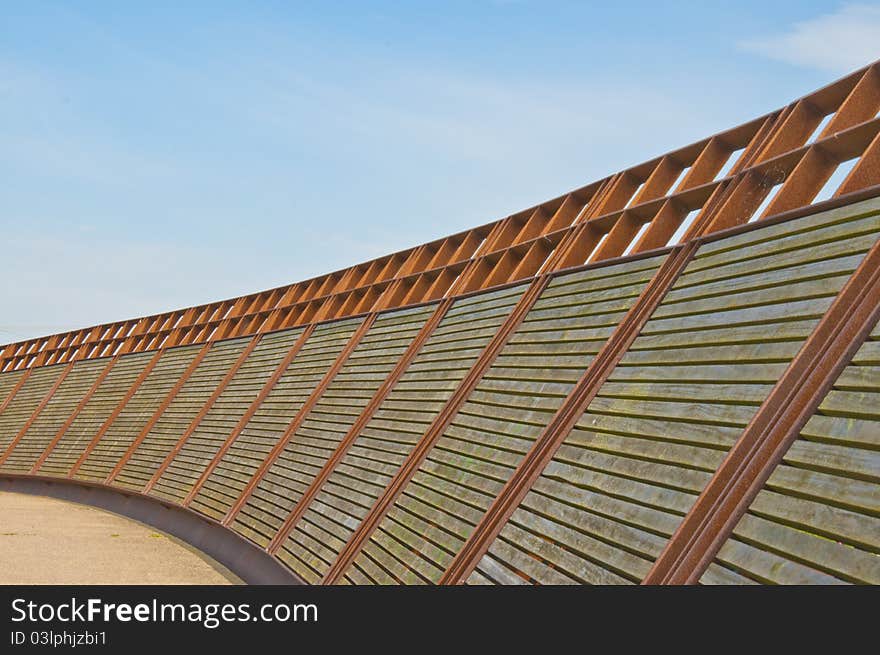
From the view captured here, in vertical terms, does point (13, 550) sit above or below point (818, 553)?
below

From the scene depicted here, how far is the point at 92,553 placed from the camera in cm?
1177

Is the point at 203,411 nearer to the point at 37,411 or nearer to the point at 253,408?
the point at 253,408

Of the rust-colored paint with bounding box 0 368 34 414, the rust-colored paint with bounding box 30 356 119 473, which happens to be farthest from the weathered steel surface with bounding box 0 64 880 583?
the rust-colored paint with bounding box 0 368 34 414

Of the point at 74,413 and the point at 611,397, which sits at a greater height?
A: the point at 611,397

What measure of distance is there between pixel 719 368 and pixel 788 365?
0.57 m

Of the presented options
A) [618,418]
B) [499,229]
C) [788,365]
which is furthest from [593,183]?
[788,365]

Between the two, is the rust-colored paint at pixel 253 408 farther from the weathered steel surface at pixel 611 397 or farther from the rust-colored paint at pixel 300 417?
the rust-colored paint at pixel 300 417

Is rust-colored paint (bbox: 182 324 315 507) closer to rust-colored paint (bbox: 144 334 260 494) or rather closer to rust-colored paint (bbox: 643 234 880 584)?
rust-colored paint (bbox: 144 334 260 494)

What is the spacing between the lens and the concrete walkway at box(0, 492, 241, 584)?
10.1 metres

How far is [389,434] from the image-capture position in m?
9.05

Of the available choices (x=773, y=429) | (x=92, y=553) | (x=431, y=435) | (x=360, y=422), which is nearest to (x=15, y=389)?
(x=92, y=553)

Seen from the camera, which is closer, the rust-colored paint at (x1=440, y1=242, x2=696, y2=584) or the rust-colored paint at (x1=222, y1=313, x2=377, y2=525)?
the rust-colored paint at (x1=440, y1=242, x2=696, y2=584)

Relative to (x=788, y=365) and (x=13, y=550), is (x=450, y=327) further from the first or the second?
Answer: (x=13, y=550)

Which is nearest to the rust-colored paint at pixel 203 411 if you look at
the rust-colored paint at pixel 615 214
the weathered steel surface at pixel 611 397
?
the rust-colored paint at pixel 615 214
